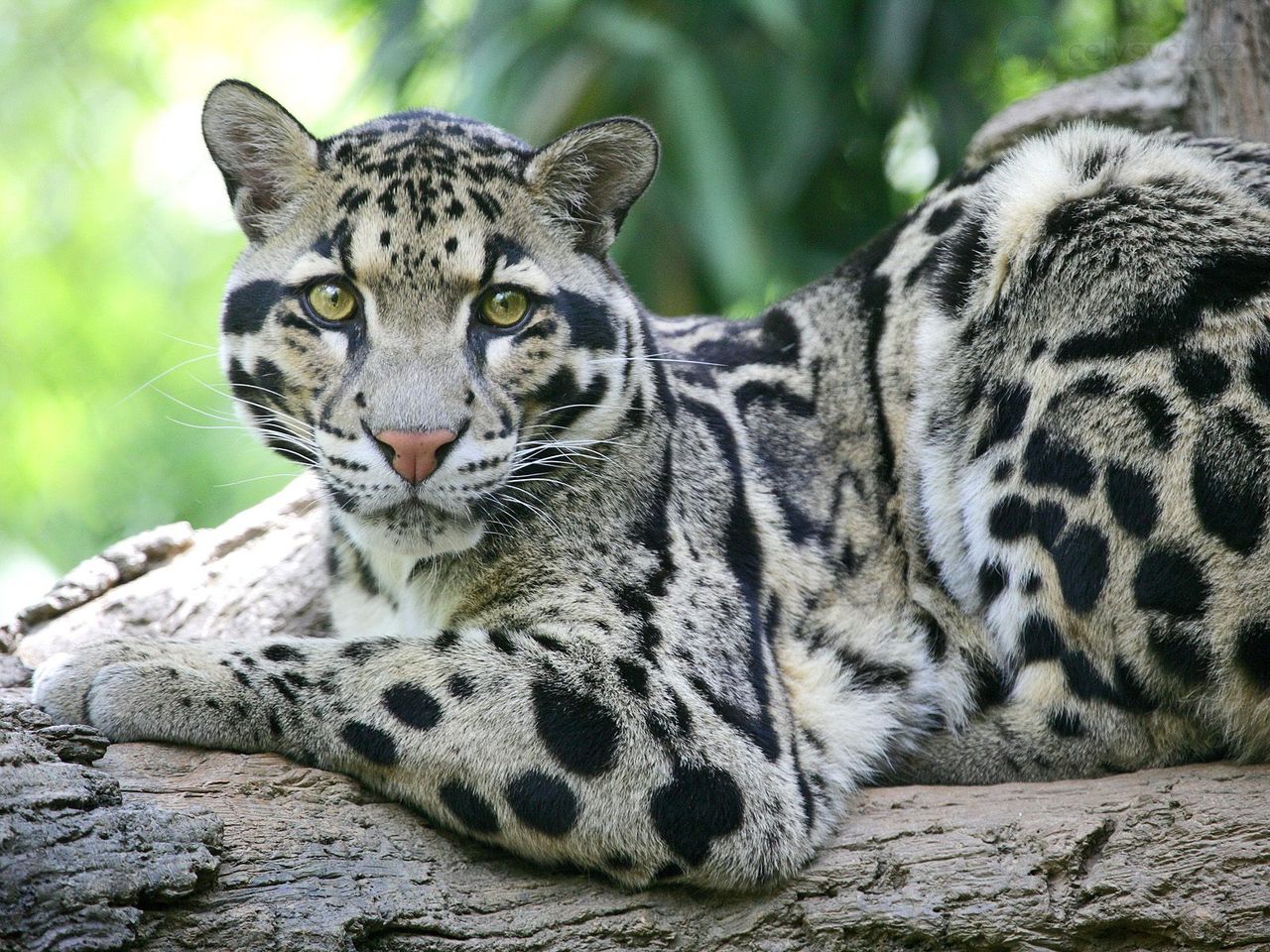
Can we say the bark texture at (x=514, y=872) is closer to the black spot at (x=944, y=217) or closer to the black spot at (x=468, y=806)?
the black spot at (x=468, y=806)

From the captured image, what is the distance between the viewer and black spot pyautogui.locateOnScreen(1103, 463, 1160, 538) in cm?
532

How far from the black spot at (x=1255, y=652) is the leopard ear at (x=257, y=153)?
4.20 metres

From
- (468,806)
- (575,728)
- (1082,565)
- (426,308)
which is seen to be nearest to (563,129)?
(426,308)

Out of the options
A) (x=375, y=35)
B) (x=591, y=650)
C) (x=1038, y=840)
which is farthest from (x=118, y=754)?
(x=375, y=35)

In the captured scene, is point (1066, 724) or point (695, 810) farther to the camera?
point (1066, 724)

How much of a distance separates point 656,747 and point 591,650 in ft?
1.48

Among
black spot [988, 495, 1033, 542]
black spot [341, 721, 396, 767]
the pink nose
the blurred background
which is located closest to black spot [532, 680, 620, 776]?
black spot [341, 721, 396, 767]

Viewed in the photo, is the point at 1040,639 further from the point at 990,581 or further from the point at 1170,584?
the point at 1170,584

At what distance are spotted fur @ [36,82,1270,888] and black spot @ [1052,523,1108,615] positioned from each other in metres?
0.01

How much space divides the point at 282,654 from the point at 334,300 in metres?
1.40

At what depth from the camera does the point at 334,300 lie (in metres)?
5.23

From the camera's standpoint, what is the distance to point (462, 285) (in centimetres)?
518

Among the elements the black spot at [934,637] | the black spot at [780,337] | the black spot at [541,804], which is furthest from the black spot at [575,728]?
the black spot at [780,337]

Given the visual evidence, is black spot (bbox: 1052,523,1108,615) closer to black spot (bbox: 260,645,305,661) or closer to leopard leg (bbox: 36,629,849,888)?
leopard leg (bbox: 36,629,849,888)
